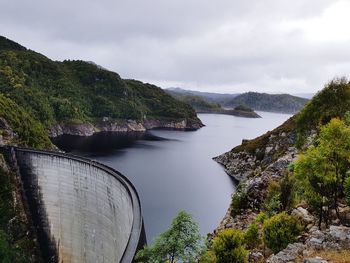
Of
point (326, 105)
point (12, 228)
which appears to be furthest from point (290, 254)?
point (12, 228)

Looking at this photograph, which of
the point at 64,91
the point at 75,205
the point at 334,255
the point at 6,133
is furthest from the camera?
the point at 64,91

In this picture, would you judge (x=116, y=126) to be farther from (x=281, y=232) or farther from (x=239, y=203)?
(x=281, y=232)

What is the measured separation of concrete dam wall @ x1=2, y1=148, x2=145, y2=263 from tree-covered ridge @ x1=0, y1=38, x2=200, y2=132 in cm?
7843

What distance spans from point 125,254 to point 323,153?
48.0ft

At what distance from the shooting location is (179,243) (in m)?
20.0

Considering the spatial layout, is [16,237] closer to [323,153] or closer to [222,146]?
[323,153]

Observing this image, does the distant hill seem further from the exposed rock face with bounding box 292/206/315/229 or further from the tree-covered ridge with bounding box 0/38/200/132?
the exposed rock face with bounding box 292/206/315/229

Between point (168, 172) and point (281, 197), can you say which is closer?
point (281, 197)

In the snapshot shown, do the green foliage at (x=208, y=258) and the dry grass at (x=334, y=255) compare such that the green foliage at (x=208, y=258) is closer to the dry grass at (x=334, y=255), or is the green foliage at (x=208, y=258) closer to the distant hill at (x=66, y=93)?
the dry grass at (x=334, y=255)

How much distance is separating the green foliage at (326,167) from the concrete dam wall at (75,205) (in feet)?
49.0

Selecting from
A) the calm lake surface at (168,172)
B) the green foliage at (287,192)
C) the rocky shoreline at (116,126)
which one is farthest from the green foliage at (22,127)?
the green foliage at (287,192)

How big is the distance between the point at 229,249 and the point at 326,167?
314 inches

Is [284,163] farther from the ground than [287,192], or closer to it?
farther from the ground

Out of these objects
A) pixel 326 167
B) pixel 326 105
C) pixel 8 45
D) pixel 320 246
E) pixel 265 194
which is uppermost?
pixel 8 45
